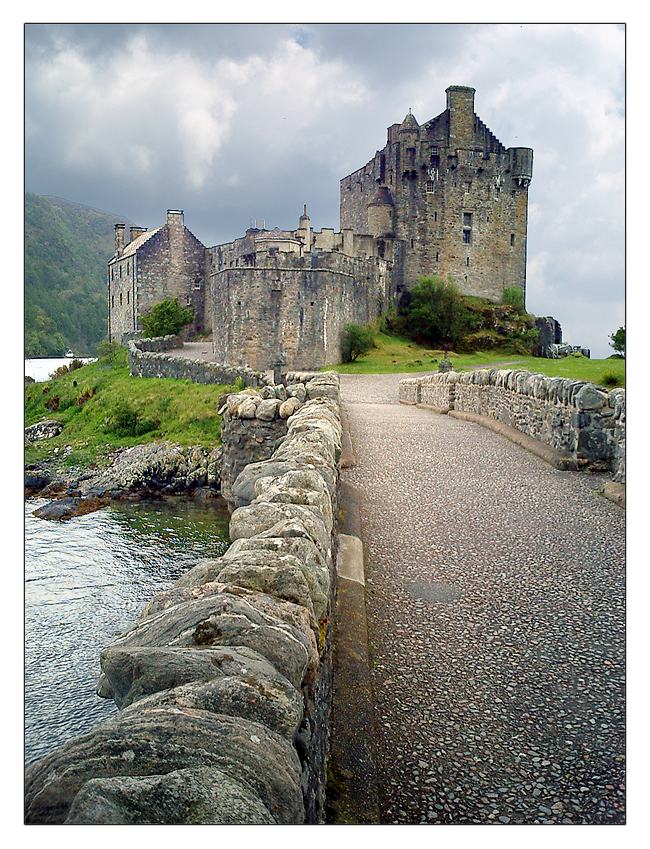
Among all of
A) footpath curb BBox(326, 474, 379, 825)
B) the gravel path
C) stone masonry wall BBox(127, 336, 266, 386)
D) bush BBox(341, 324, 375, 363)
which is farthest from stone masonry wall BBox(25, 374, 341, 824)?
bush BBox(341, 324, 375, 363)

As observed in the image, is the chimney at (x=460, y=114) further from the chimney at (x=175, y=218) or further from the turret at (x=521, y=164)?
the chimney at (x=175, y=218)

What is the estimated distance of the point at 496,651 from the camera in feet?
14.2

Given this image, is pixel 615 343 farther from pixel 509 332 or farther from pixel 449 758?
pixel 449 758

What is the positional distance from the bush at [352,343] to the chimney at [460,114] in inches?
673

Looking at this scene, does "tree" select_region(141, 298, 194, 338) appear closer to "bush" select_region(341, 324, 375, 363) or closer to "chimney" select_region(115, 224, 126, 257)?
"chimney" select_region(115, 224, 126, 257)

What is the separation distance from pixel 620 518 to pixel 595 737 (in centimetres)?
434

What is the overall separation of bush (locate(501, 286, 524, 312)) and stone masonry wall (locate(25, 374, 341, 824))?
46.5 m

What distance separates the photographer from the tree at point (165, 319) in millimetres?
44000

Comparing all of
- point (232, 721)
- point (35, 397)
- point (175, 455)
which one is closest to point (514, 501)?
point (232, 721)

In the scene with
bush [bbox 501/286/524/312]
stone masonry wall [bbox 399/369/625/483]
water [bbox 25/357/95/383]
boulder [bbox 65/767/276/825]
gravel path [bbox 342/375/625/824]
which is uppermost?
bush [bbox 501/286/524/312]

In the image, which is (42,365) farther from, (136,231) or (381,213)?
(136,231)

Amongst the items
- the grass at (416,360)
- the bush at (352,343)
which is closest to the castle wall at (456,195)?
the grass at (416,360)

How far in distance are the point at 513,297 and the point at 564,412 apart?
129 feet

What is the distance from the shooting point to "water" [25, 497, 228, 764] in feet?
24.4
